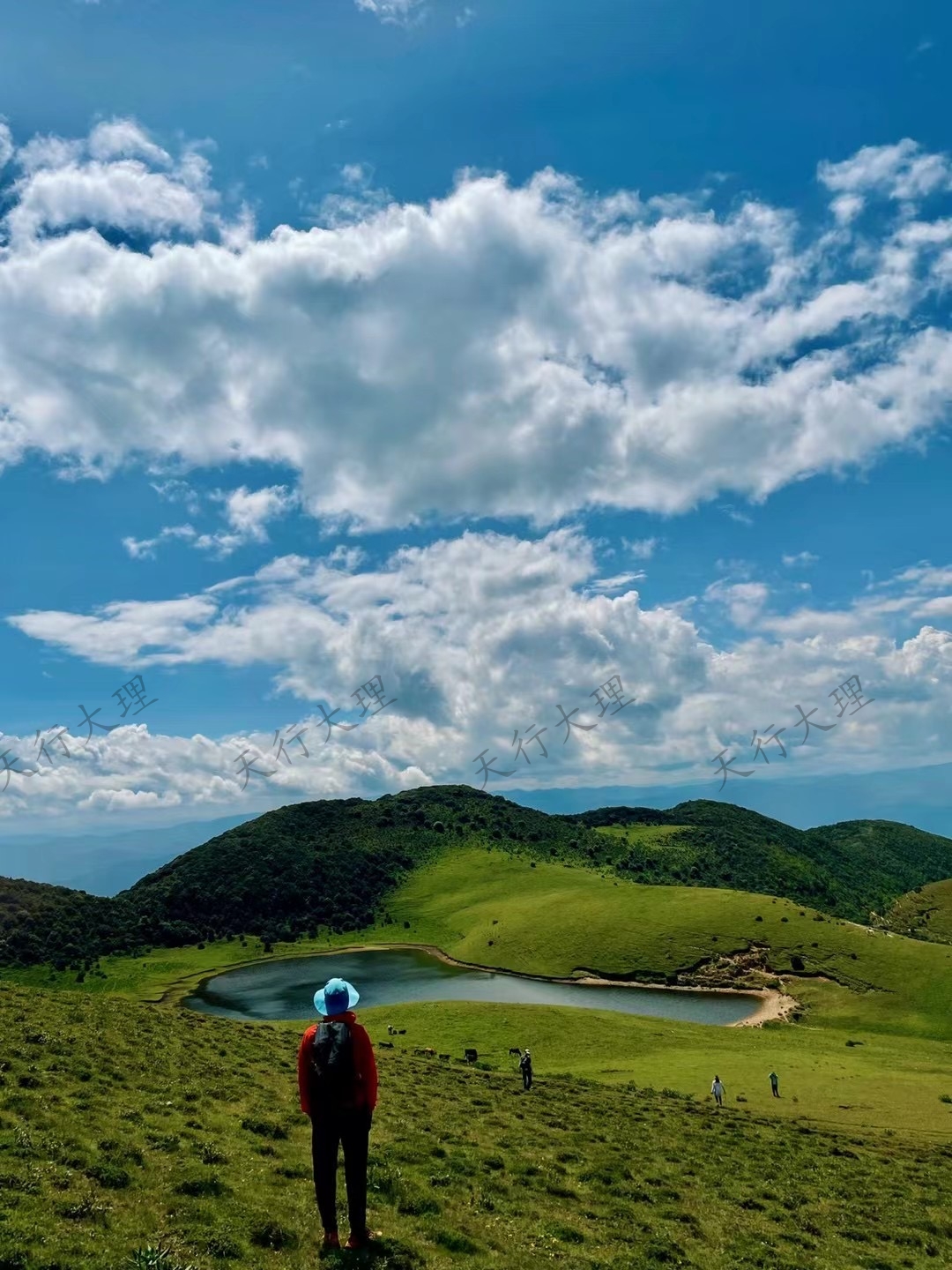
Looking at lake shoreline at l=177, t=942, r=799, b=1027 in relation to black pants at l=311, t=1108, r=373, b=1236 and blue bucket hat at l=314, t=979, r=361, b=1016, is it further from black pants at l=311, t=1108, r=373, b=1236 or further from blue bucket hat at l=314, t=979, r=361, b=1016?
blue bucket hat at l=314, t=979, r=361, b=1016

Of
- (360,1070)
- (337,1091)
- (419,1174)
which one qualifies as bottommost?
(419,1174)

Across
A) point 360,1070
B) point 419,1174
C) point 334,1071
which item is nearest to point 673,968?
point 419,1174

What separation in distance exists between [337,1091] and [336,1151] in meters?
1.24

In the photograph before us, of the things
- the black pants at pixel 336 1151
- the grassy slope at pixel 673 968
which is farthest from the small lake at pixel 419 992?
the black pants at pixel 336 1151

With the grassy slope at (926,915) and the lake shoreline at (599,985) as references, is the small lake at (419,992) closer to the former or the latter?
the lake shoreline at (599,985)

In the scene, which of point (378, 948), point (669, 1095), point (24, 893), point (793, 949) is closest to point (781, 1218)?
point (669, 1095)

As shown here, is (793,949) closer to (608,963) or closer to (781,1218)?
(608,963)

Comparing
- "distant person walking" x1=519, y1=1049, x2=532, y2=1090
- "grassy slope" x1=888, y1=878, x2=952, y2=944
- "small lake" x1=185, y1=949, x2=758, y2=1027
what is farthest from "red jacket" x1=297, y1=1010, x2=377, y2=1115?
"grassy slope" x1=888, y1=878, x2=952, y2=944

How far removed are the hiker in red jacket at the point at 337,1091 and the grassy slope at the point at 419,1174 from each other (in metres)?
1.35

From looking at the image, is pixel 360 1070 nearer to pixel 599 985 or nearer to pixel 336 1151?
pixel 336 1151

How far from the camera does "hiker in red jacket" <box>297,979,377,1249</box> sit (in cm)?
1123

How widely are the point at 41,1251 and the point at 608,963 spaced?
122 metres

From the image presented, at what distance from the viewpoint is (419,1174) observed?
61.6 feet

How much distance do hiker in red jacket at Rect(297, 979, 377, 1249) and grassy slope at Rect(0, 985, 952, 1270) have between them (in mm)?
1345
